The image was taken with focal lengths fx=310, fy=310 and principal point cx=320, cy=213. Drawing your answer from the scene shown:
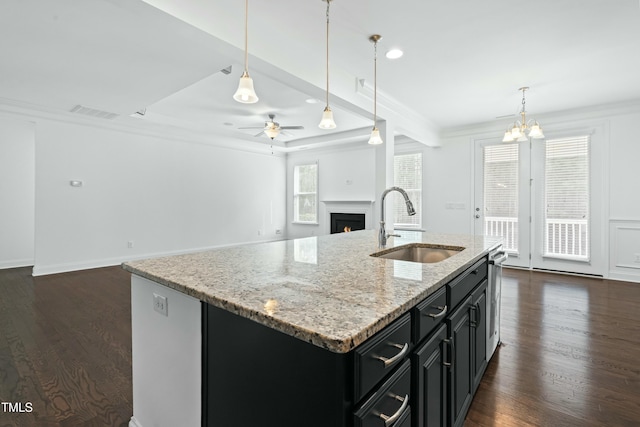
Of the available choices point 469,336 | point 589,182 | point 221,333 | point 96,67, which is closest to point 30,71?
point 96,67

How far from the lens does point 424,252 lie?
2.43 m

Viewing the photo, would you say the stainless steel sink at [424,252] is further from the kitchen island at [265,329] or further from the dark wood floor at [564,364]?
the dark wood floor at [564,364]

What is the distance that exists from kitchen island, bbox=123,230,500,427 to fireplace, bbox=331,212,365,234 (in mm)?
5644

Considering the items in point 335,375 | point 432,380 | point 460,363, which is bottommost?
point 460,363

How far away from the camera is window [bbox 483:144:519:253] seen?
5.65 m

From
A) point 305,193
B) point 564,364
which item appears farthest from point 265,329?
point 305,193

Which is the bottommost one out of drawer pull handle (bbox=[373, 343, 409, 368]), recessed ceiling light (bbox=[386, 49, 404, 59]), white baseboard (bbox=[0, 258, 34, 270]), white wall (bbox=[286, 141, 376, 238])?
white baseboard (bbox=[0, 258, 34, 270])

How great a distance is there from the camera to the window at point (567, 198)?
16.5 ft

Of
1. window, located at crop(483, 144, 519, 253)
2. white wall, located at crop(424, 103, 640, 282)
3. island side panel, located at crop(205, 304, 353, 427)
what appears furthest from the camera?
window, located at crop(483, 144, 519, 253)

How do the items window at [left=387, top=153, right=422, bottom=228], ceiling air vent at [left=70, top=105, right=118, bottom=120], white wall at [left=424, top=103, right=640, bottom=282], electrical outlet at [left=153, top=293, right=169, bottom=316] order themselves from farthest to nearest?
1. window at [left=387, top=153, right=422, bottom=228]
2. ceiling air vent at [left=70, top=105, right=118, bottom=120]
3. white wall at [left=424, top=103, right=640, bottom=282]
4. electrical outlet at [left=153, top=293, right=169, bottom=316]

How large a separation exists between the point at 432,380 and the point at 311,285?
23.8 inches

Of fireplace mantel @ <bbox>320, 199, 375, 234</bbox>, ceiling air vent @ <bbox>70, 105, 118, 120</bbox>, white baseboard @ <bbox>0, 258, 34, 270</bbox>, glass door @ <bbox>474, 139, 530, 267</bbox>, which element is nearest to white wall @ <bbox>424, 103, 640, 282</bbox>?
glass door @ <bbox>474, 139, 530, 267</bbox>

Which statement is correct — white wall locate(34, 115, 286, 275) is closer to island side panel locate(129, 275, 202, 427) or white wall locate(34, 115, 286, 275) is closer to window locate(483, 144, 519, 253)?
island side panel locate(129, 275, 202, 427)

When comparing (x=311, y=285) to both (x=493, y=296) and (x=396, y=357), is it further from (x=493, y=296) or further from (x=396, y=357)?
(x=493, y=296)
